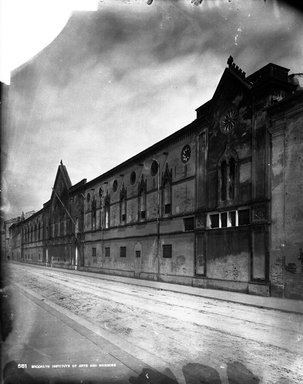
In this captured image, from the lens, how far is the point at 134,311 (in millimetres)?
11367

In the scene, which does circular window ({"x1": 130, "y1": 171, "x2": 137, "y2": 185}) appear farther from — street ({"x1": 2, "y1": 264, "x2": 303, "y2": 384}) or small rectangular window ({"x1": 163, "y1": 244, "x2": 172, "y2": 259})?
street ({"x1": 2, "y1": 264, "x2": 303, "y2": 384})

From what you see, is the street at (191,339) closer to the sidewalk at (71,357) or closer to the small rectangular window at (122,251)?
the sidewalk at (71,357)

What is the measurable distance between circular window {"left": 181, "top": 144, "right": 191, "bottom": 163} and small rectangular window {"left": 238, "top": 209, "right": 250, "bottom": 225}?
5.82 meters

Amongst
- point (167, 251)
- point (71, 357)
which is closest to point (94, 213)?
point (167, 251)

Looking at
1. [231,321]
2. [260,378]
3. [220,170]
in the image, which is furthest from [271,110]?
[260,378]

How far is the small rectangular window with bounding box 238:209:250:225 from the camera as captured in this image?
1630 cm

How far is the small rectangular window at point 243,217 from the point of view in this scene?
16298 millimetres

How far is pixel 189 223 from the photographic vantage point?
2077 cm

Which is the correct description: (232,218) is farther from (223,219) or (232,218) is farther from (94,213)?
(94,213)

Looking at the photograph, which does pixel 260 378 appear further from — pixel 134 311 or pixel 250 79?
pixel 250 79

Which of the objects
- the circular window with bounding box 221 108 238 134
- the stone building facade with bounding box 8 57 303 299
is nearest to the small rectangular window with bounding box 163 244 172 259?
the stone building facade with bounding box 8 57 303 299

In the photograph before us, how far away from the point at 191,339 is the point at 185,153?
14.9 metres

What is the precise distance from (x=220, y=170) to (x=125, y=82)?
433 inches

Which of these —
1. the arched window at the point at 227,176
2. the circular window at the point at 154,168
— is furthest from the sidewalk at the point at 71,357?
the circular window at the point at 154,168
